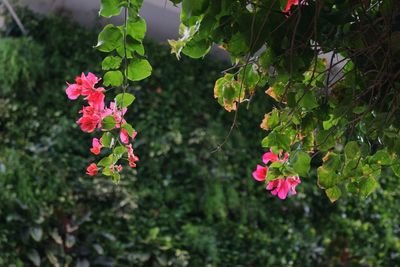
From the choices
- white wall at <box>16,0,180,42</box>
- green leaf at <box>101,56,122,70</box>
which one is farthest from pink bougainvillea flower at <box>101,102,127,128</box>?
white wall at <box>16,0,180,42</box>

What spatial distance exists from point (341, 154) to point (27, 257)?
245cm

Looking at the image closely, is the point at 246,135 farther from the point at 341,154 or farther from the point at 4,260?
the point at 341,154

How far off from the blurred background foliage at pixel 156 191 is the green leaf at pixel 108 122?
2.22 metres

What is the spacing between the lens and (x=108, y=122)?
1.21 meters

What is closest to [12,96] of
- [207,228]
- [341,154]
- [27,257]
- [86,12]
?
[86,12]

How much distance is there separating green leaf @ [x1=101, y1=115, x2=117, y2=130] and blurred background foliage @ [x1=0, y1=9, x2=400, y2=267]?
7.28ft

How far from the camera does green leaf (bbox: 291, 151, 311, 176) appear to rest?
3.83 ft

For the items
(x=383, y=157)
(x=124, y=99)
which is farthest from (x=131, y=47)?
(x=383, y=157)

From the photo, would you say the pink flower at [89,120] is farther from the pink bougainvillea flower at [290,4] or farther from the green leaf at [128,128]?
the pink bougainvillea flower at [290,4]

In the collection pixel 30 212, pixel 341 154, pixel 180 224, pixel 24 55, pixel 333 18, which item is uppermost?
pixel 333 18

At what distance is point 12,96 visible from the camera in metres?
4.15

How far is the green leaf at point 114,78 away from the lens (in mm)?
1134

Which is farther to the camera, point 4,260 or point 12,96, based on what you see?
point 12,96

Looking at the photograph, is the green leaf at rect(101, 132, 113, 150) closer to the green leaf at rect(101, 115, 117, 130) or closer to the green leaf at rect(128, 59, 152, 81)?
the green leaf at rect(101, 115, 117, 130)
